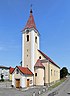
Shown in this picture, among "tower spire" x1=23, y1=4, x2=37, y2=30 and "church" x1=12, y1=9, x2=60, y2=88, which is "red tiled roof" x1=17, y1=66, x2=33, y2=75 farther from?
"tower spire" x1=23, y1=4, x2=37, y2=30

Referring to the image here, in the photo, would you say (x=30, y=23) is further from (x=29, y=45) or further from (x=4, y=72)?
(x=4, y=72)

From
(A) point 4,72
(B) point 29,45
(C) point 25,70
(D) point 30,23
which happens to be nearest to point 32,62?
(C) point 25,70

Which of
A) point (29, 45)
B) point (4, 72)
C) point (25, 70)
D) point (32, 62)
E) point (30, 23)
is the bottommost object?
point (4, 72)

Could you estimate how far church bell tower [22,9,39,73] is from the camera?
143 feet

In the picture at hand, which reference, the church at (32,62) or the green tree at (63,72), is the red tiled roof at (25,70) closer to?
the church at (32,62)

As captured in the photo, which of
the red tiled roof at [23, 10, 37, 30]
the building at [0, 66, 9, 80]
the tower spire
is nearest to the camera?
the tower spire

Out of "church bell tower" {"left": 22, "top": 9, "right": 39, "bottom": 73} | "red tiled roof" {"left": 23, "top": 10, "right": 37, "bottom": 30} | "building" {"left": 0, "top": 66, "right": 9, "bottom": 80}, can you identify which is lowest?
"building" {"left": 0, "top": 66, "right": 9, "bottom": 80}

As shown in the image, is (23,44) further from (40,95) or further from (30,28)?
(40,95)

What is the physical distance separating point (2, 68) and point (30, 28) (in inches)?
1045

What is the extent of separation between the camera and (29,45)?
4444 cm

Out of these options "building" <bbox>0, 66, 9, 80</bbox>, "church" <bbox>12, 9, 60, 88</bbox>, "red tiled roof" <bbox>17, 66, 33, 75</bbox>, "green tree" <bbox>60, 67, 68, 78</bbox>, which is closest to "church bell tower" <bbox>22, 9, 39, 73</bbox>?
"church" <bbox>12, 9, 60, 88</bbox>

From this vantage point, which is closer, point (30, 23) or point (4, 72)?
point (30, 23)

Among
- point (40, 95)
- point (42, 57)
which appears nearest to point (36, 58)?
point (42, 57)

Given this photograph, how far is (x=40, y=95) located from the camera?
25781mm
